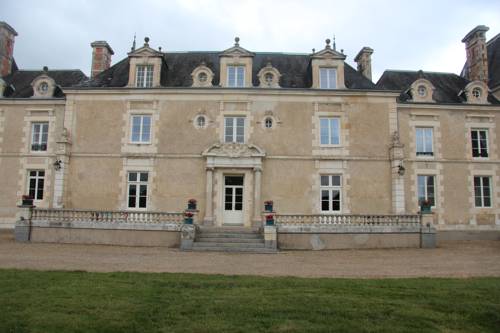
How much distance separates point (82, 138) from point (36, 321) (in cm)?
1406

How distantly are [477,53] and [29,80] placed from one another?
22.1 m

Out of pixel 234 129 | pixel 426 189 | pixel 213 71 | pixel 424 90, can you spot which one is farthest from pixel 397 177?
pixel 213 71

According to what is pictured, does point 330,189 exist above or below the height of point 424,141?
below

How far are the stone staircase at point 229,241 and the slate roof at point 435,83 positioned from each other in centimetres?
968

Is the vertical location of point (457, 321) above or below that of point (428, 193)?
below

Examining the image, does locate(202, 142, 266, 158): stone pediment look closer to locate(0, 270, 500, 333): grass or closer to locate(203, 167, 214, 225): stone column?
locate(203, 167, 214, 225): stone column

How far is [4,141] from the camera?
726 inches

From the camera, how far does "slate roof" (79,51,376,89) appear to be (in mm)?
18406

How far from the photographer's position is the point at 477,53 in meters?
20.4

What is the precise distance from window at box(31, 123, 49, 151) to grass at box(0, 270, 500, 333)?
12477 millimetres

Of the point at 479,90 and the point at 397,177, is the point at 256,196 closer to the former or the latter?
the point at 397,177

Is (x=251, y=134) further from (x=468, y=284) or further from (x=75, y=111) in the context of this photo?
(x=468, y=284)

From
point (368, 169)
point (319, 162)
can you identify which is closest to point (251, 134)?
point (319, 162)

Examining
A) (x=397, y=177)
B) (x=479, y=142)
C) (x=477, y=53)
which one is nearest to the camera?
(x=397, y=177)
